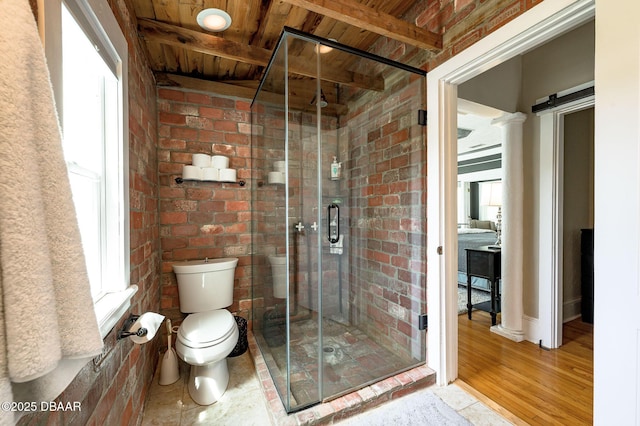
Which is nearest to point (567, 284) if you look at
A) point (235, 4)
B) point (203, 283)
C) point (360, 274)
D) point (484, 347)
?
point (484, 347)

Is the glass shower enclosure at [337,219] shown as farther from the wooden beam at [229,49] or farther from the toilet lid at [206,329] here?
the toilet lid at [206,329]

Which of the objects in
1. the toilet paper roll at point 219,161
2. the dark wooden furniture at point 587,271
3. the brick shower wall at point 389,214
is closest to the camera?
the brick shower wall at point 389,214

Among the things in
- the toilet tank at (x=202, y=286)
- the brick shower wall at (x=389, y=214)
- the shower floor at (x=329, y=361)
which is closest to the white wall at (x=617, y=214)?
the brick shower wall at (x=389, y=214)

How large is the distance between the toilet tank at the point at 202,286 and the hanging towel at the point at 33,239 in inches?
64.7

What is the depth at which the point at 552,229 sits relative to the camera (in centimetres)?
223

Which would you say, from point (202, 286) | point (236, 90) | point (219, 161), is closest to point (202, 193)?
point (219, 161)

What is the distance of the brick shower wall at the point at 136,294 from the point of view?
89 cm

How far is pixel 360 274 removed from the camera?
7.16ft

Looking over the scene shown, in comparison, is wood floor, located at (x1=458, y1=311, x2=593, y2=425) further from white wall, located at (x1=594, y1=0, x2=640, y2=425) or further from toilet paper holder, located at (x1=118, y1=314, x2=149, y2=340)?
toilet paper holder, located at (x1=118, y1=314, x2=149, y2=340)

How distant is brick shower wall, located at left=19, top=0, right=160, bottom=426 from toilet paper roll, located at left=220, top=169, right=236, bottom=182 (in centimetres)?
51

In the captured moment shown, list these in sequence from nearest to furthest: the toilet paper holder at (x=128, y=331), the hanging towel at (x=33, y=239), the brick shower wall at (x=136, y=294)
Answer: the hanging towel at (x=33, y=239) < the brick shower wall at (x=136, y=294) < the toilet paper holder at (x=128, y=331)

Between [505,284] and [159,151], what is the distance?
130 inches

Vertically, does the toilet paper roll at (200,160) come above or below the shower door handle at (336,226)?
above

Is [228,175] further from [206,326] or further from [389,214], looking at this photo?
[389,214]
